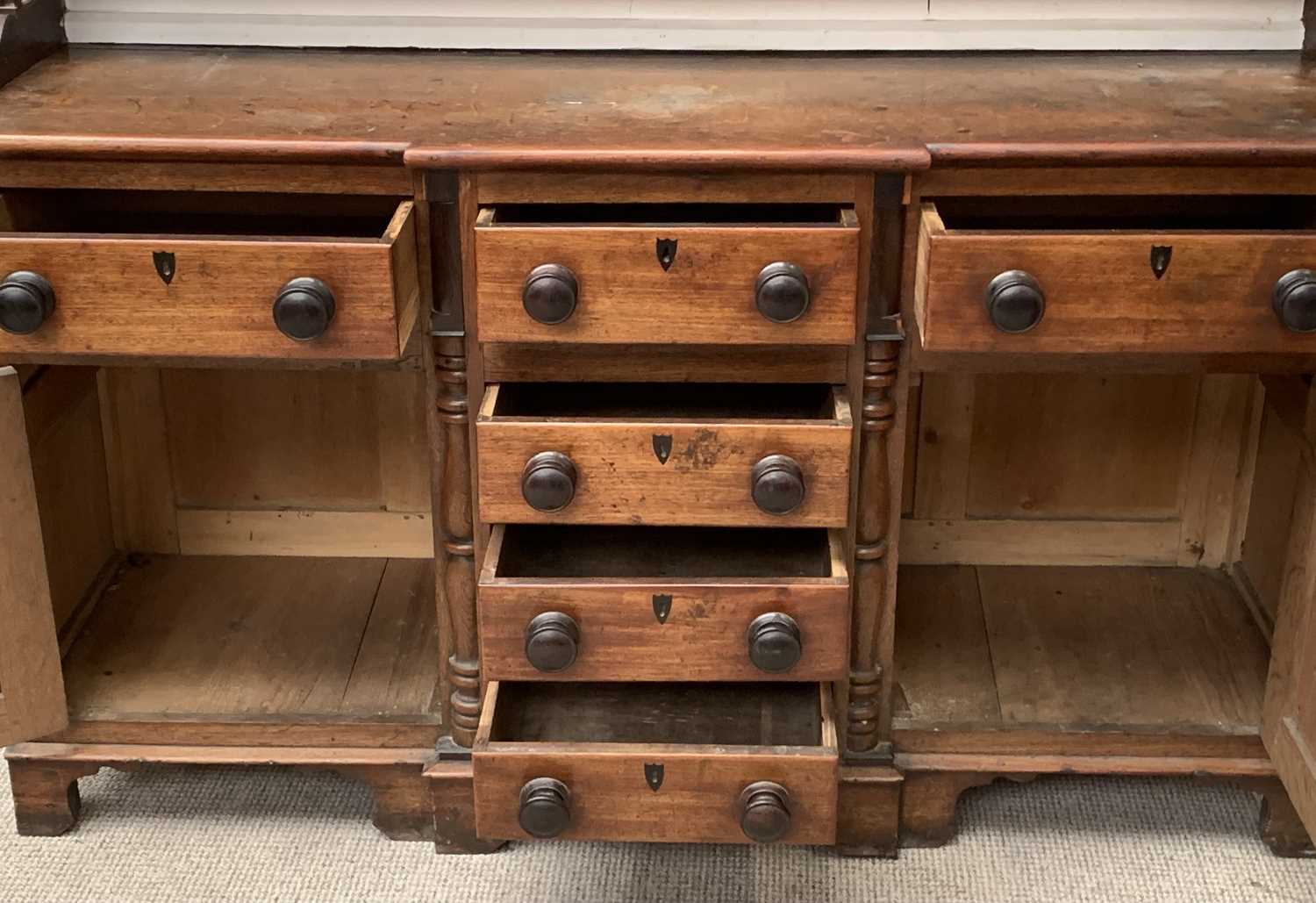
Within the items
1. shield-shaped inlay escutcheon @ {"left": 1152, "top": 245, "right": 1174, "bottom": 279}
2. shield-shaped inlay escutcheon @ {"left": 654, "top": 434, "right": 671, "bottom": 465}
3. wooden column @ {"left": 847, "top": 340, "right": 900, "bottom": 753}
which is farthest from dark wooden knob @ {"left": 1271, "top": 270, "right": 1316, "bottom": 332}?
shield-shaped inlay escutcheon @ {"left": 654, "top": 434, "right": 671, "bottom": 465}

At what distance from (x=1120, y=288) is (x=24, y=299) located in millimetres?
1062

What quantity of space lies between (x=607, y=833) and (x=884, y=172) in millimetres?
726

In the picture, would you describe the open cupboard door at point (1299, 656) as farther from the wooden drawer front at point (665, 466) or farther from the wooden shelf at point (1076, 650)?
the wooden drawer front at point (665, 466)

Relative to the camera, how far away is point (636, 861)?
186 cm

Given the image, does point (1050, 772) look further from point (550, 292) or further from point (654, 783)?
point (550, 292)

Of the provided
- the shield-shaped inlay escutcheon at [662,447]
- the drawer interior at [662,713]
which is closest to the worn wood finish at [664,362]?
the shield-shaped inlay escutcheon at [662,447]

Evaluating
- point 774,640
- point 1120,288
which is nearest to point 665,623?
point 774,640

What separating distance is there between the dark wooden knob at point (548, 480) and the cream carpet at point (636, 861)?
54 centimetres

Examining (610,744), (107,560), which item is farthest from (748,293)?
(107,560)

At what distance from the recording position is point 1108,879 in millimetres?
1837

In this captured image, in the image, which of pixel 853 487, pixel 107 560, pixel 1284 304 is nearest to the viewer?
pixel 1284 304

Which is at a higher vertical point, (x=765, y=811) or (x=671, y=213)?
(x=671, y=213)

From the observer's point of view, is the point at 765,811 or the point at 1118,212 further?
the point at 1118,212

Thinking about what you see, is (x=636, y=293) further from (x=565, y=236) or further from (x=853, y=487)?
(x=853, y=487)
